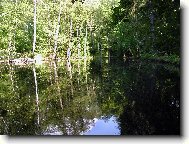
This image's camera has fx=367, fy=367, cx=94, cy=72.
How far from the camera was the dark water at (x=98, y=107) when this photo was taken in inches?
173

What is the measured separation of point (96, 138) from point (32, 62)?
36.7ft

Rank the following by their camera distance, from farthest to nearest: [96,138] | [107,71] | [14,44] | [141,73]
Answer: [14,44]
[107,71]
[141,73]
[96,138]

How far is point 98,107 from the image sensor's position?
562cm

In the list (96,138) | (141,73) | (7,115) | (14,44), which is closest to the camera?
(96,138)

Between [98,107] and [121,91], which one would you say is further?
[121,91]

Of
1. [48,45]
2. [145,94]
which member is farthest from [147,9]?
[48,45]

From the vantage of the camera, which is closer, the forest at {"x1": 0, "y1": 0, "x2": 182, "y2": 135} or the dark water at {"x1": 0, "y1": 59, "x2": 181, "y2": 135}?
the dark water at {"x1": 0, "y1": 59, "x2": 181, "y2": 135}

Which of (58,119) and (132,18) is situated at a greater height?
(132,18)

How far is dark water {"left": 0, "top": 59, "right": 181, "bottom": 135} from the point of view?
14.5ft

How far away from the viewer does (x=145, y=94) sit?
20.7ft

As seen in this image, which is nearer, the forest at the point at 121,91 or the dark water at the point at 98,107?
the dark water at the point at 98,107

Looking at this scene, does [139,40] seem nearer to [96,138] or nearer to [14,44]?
[96,138]

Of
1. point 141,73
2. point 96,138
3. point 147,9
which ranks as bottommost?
point 96,138

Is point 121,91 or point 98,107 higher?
point 121,91
